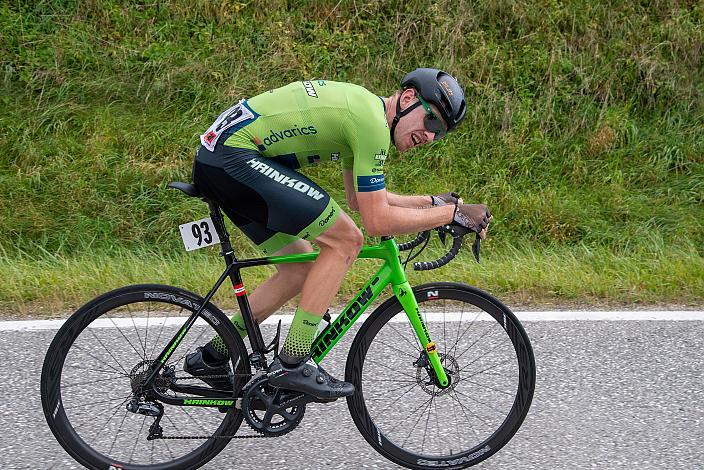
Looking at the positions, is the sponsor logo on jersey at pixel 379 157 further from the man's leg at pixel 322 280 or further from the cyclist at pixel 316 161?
the man's leg at pixel 322 280

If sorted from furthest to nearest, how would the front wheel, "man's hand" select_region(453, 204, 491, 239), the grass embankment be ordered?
the grass embankment → the front wheel → "man's hand" select_region(453, 204, 491, 239)

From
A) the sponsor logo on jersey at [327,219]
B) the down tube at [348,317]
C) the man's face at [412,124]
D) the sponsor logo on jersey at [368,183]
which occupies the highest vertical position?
the man's face at [412,124]

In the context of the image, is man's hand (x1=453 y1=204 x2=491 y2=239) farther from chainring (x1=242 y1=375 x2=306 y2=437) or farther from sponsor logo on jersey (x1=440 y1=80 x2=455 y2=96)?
chainring (x1=242 y1=375 x2=306 y2=437)

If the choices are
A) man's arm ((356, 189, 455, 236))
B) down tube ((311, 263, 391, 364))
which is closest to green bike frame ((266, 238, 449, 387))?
down tube ((311, 263, 391, 364))

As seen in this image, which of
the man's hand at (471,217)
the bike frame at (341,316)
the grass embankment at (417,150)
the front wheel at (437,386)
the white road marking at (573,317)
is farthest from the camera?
the grass embankment at (417,150)

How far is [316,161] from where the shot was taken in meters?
3.69

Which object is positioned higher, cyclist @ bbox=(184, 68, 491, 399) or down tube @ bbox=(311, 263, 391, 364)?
cyclist @ bbox=(184, 68, 491, 399)

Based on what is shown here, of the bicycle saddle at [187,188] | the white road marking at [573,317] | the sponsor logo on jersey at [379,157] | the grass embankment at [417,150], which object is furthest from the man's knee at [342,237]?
the grass embankment at [417,150]

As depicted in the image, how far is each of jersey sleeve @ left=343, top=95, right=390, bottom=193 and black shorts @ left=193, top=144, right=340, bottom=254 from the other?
0.19 m

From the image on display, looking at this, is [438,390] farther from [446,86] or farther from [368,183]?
[446,86]

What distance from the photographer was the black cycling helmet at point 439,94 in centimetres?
351

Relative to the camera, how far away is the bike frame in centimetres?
364

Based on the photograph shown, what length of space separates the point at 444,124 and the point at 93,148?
466 centimetres

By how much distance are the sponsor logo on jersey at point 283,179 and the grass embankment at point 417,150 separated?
2482mm
